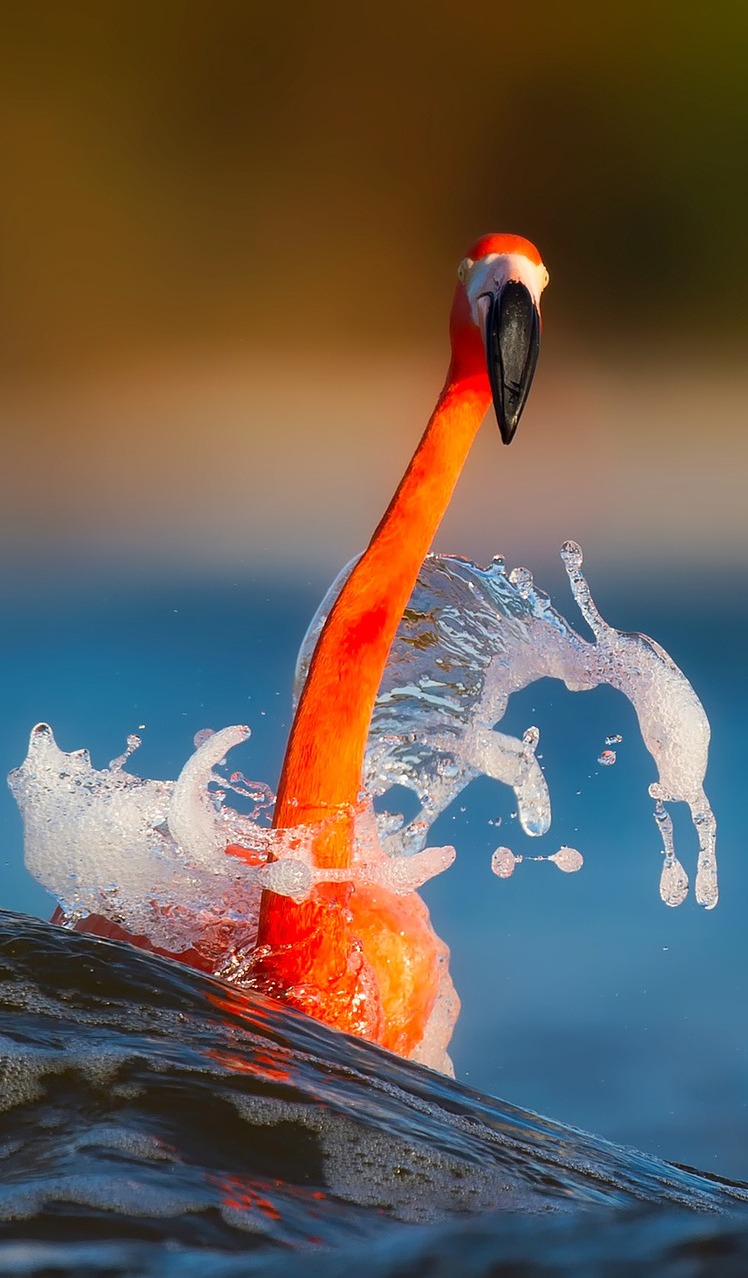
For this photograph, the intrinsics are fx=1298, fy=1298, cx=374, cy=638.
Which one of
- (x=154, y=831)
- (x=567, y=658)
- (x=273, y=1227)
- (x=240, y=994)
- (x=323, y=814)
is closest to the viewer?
(x=273, y=1227)

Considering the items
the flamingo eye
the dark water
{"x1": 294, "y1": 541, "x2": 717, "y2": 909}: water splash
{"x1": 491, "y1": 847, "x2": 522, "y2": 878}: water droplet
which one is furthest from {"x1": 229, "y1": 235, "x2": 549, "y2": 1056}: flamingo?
the dark water

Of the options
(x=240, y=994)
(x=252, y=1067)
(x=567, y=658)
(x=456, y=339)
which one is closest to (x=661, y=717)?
(x=567, y=658)

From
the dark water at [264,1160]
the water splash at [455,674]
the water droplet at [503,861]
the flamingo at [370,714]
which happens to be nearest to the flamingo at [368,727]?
the flamingo at [370,714]

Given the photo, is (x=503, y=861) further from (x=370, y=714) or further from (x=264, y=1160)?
(x=264, y=1160)

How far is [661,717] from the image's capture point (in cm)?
142

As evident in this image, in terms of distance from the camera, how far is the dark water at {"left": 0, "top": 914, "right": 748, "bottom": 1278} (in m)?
0.50

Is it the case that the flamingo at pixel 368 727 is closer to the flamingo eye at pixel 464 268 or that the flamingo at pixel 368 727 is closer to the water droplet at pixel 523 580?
the flamingo eye at pixel 464 268

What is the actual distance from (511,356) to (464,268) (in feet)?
0.68

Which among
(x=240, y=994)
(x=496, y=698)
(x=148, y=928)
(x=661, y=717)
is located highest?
(x=496, y=698)

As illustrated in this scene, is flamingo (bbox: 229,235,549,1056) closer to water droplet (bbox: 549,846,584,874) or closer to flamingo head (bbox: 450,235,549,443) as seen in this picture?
flamingo head (bbox: 450,235,549,443)

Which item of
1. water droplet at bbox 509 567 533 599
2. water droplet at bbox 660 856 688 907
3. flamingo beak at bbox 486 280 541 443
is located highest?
water droplet at bbox 509 567 533 599

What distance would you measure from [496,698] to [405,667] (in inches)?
4.8

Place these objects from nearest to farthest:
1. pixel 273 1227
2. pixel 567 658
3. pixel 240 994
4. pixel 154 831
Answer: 1. pixel 273 1227
2. pixel 240 994
3. pixel 154 831
4. pixel 567 658

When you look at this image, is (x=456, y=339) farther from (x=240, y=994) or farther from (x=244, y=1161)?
(x=244, y=1161)
